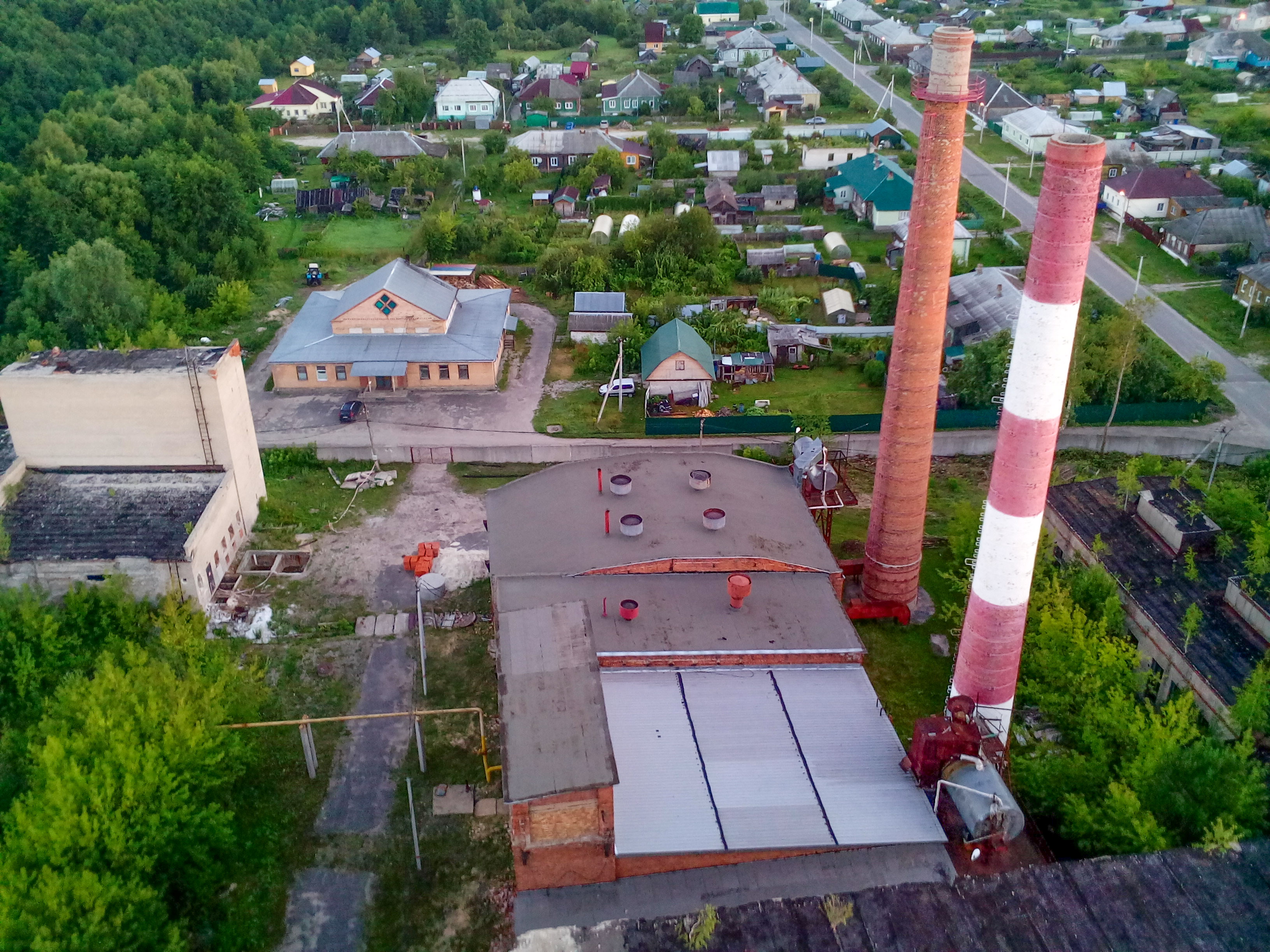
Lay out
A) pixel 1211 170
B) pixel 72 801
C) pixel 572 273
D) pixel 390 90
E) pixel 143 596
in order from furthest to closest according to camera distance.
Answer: pixel 390 90 < pixel 1211 170 < pixel 572 273 < pixel 143 596 < pixel 72 801

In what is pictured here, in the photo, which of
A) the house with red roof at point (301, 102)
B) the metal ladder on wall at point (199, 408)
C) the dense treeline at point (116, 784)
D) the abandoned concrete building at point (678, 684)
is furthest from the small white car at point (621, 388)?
the house with red roof at point (301, 102)

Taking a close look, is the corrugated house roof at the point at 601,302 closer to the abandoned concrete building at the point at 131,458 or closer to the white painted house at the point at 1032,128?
the abandoned concrete building at the point at 131,458

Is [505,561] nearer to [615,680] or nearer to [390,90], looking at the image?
[615,680]

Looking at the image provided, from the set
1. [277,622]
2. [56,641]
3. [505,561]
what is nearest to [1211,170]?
[505,561]

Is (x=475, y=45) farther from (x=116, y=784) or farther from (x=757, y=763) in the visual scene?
(x=757, y=763)

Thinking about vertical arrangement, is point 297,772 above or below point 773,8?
below

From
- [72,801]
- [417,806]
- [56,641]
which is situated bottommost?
[417,806]

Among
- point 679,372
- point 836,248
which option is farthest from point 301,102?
point 679,372
